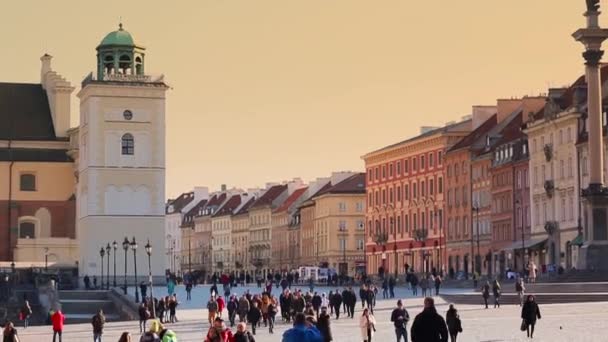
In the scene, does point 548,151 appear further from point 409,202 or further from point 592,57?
point 592,57

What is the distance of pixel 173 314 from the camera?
57312mm

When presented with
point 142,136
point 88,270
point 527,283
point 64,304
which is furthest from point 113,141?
point 527,283

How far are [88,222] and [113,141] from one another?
5.13m

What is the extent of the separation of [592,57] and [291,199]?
10743 centimetres

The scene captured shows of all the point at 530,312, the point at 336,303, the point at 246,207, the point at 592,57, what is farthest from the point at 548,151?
the point at 246,207

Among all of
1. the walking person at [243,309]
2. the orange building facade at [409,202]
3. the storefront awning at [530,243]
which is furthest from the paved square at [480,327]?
the orange building facade at [409,202]

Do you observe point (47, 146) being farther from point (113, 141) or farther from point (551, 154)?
point (551, 154)

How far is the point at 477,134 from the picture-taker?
357 feet

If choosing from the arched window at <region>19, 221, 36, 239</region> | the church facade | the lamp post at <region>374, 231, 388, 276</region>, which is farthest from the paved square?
the lamp post at <region>374, 231, 388, 276</region>

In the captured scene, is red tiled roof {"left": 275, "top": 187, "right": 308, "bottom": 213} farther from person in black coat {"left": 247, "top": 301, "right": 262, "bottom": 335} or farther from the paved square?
person in black coat {"left": 247, "top": 301, "right": 262, "bottom": 335}

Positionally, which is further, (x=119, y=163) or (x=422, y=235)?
(x=422, y=235)

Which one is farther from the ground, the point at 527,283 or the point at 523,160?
the point at 523,160

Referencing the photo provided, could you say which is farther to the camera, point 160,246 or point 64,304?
point 160,246

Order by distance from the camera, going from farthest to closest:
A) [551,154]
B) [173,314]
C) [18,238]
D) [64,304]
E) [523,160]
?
[18,238]
[523,160]
[551,154]
[64,304]
[173,314]
